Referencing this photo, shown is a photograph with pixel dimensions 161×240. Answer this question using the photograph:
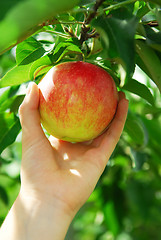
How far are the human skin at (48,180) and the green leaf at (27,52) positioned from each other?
0.08 metres

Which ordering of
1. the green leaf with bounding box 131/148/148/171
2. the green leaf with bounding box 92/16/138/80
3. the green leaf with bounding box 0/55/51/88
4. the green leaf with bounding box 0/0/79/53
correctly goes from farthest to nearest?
the green leaf with bounding box 131/148/148/171 → the green leaf with bounding box 0/55/51/88 → the green leaf with bounding box 92/16/138/80 → the green leaf with bounding box 0/0/79/53

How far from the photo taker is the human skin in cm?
101

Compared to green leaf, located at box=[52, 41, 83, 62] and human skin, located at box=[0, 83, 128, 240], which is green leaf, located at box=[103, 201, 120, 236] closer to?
human skin, located at box=[0, 83, 128, 240]

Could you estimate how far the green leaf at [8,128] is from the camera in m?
1.34

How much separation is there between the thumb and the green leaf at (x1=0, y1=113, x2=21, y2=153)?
204mm

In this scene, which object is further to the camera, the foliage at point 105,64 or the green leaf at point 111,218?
the green leaf at point 111,218

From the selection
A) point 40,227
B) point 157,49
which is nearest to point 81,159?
point 40,227

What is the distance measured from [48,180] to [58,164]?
0.37ft

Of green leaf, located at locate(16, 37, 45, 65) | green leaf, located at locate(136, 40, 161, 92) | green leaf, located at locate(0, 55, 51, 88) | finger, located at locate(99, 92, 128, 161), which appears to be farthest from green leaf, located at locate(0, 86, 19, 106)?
green leaf, located at locate(136, 40, 161, 92)

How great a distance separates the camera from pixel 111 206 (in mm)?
2361

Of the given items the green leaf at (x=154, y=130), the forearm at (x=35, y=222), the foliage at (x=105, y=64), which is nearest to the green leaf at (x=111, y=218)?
the foliage at (x=105, y=64)

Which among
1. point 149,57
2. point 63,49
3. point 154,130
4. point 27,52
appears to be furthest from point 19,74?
point 154,130

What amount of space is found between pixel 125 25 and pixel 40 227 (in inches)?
24.6

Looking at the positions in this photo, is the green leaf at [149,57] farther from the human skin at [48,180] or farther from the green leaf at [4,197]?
the green leaf at [4,197]
